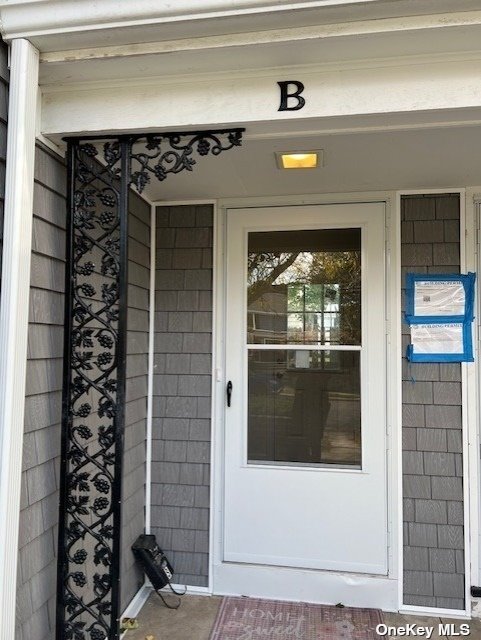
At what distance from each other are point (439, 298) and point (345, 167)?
87cm

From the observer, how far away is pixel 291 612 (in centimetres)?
243

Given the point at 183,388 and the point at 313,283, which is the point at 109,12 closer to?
the point at 313,283

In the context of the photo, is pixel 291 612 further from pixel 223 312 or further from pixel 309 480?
pixel 223 312

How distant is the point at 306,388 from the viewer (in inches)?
103

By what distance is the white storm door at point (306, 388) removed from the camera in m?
2.52

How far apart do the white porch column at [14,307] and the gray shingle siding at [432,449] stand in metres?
1.87

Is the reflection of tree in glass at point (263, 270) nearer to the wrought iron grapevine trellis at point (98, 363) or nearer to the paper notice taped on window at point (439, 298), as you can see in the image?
the paper notice taped on window at point (439, 298)

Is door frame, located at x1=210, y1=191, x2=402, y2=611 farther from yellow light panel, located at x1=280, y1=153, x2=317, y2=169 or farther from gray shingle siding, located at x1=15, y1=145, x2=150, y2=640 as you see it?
gray shingle siding, located at x1=15, y1=145, x2=150, y2=640

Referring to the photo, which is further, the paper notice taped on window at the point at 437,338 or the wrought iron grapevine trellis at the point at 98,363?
the paper notice taped on window at the point at 437,338

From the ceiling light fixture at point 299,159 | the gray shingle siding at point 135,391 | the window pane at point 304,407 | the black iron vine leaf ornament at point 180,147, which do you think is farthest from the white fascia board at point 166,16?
the window pane at point 304,407

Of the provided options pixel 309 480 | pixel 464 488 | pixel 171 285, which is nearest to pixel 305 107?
pixel 171 285

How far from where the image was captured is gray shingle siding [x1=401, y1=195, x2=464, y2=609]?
95.6 inches

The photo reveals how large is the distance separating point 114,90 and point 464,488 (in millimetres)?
2486

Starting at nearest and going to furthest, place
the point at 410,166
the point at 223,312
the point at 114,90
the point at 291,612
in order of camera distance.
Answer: the point at 114,90
the point at 410,166
the point at 291,612
the point at 223,312
